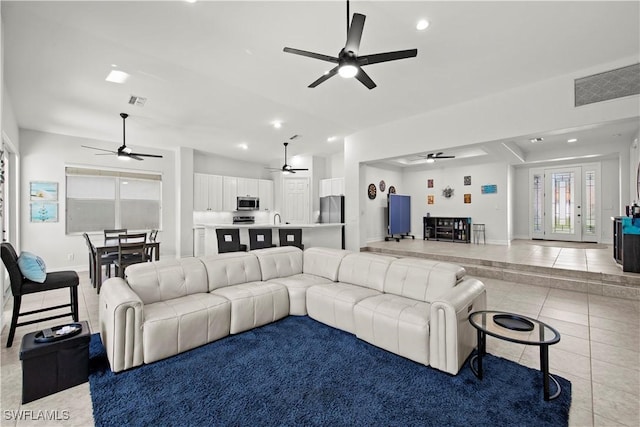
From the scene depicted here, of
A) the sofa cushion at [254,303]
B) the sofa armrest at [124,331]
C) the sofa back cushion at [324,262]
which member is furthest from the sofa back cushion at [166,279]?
the sofa back cushion at [324,262]

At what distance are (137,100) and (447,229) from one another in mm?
8774

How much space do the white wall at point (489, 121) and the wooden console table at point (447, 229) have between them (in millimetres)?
3703

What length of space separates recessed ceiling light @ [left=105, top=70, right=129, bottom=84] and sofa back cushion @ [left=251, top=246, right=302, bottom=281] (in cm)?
291

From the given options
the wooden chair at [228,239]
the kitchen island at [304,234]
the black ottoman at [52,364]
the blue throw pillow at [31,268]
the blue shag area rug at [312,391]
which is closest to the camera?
the blue shag area rug at [312,391]

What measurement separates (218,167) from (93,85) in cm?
484

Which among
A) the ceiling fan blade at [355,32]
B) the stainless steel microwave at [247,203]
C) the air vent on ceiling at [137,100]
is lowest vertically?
the stainless steel microwave at [247,203]

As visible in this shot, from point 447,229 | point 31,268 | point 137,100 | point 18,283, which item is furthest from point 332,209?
point 18,283

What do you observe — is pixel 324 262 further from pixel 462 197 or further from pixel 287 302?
pixel 462 197

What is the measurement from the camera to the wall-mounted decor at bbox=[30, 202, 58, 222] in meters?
5.82

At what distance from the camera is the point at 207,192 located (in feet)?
27.1

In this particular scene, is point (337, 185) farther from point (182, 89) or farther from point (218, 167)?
point (182, 89)

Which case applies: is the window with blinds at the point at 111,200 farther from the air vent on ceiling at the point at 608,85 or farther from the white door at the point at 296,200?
the air vent on ceiling at the point at 608,85

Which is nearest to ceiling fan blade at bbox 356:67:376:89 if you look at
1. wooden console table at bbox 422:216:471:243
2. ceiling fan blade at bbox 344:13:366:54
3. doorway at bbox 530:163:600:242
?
ceiling fan blade at bbox 344:13:366:54

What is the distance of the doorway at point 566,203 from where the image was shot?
8.02 metres
